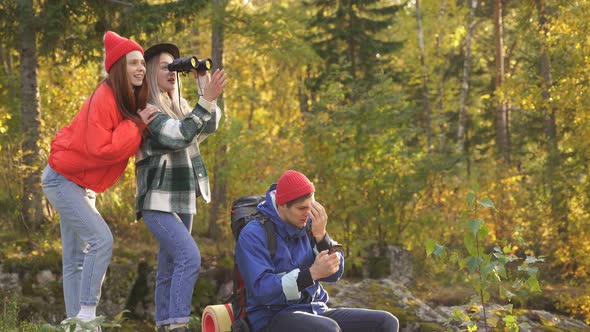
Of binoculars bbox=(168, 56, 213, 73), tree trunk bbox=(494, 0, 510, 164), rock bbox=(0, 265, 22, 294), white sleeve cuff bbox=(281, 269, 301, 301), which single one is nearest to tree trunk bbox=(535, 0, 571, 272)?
tree trunk bbox=(494, 0, 510, 164)

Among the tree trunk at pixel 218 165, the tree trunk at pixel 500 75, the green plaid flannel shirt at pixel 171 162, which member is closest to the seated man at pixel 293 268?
the green plaid flannel shirt at pixel 171 162

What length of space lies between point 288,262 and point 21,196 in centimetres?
771

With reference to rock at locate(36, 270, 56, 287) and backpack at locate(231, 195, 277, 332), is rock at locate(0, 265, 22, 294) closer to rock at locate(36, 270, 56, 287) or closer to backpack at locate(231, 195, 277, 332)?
rock at locate(36, 270, 56, 287)

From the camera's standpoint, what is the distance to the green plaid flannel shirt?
4125mm

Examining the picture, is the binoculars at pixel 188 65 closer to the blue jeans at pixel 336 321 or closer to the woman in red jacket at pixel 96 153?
the woman in red jacket at pixel 96 153

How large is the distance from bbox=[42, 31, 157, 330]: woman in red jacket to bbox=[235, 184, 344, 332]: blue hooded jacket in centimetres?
86

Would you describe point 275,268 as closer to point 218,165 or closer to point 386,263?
point 218,165

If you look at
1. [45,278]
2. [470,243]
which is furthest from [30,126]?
[470,243]

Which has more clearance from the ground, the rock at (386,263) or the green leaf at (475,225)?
the green leaf at (475,225)

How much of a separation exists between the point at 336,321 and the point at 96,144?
1.60 metres

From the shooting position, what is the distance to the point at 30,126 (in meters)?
10.3

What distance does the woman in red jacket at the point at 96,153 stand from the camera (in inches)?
161

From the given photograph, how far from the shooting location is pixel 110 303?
9016 mm

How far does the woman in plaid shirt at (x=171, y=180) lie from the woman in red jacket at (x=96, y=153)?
0.13 metres
